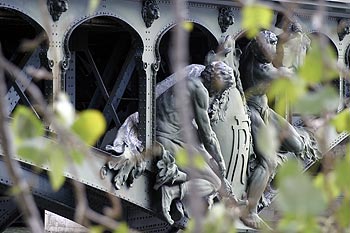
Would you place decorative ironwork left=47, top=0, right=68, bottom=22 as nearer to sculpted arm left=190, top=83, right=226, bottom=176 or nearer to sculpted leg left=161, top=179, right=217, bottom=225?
sculpted arm left=190, top=83, right=226, bottom=176

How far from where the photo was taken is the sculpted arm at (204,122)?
16.8 meters

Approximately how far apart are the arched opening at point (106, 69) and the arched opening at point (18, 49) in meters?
0.57

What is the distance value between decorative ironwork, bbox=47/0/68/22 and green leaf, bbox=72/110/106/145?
1146 cm

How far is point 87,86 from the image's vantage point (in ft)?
68.0

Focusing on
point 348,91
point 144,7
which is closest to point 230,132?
point 144,7

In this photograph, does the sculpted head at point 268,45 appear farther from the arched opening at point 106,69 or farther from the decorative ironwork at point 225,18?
the arched opening at point 106,69

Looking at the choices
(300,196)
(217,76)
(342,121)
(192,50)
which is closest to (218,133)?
(217,76)

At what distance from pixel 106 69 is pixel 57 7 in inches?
163

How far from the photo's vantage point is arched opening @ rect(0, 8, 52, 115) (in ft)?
52.0

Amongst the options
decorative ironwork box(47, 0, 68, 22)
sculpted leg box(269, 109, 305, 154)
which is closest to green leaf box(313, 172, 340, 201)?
decorative ironwork box(47, 0, 68, 22)

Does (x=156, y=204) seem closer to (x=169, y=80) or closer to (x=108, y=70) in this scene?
(x=169, y=80)

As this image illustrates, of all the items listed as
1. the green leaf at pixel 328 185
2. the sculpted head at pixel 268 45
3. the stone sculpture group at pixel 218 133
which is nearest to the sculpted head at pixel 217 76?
the stone sculpture group at pixel 218 133

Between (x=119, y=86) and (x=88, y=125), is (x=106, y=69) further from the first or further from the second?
(x=88, y=125)

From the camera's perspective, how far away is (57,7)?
1566cm
